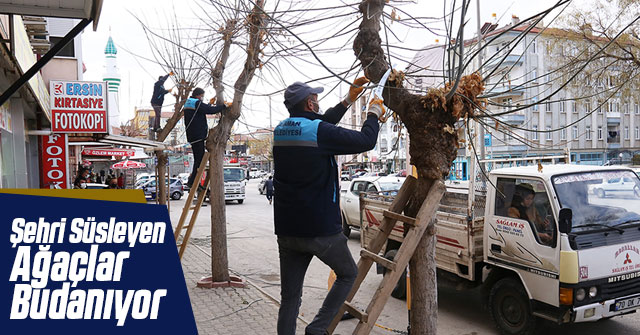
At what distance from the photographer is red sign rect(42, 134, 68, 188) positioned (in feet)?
40.0

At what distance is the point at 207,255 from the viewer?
11.4 m

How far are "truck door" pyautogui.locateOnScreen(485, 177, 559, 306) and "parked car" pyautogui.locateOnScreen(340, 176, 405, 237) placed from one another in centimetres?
706

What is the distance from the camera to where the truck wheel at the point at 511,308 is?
18.6 feet

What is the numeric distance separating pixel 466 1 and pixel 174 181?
36.4m

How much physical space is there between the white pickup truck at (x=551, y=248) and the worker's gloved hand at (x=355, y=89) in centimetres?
196

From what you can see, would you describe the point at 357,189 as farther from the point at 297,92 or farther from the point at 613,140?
the point at 613,140

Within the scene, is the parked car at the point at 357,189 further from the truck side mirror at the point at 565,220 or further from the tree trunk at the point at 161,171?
the truck side mirror at the point at 565,220

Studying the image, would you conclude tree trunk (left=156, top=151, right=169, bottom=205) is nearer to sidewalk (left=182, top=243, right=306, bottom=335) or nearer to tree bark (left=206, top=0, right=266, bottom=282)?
sidewalk (left=182, top=243, right=306, bottom=335)

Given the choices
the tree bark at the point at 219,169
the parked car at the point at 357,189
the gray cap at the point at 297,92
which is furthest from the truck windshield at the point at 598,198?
the parked car at the point at 357,189

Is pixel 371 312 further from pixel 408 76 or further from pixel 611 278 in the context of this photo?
pixel 611 278

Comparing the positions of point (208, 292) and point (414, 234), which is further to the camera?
point (208, 292)

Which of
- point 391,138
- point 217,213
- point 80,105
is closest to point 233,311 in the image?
point 217,213

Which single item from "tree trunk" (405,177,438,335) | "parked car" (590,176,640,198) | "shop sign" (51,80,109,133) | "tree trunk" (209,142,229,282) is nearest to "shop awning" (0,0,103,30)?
"tree trunk" (209,142,229,282)

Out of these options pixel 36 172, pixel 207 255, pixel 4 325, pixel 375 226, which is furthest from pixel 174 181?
pixel 4 325
